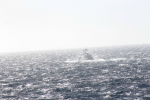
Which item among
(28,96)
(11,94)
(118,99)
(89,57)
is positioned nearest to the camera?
(118,99)

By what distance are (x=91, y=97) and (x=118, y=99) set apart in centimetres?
456

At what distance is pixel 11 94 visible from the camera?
40969mm

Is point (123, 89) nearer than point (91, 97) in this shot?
No

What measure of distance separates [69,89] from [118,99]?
475 inches

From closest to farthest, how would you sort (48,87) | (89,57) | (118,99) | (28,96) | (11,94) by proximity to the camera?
1. (118,99)
2. (28,96)
3. (11,94)
4. (48,87)
5. (89,57)

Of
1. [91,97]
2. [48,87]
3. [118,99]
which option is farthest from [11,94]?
[118,99]

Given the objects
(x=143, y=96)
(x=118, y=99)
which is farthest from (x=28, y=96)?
(x=143, y=96)

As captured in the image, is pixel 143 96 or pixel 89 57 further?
pixel 89 57

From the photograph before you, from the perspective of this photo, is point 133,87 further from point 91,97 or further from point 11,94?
point 11,94

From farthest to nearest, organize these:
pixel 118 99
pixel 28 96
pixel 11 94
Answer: pixel 11 94 < pixel 28 96 < pixel 118 99

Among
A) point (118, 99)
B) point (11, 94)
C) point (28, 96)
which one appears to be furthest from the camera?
point (11, 94)

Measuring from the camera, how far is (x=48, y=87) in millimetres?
45906

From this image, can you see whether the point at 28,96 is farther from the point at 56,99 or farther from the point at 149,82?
the point at 149,82

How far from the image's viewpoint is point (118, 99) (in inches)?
1332
